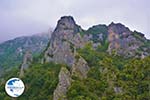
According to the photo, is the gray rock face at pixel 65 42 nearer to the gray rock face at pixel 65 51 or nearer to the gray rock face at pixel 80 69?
the gray rock face at pixel 65 51

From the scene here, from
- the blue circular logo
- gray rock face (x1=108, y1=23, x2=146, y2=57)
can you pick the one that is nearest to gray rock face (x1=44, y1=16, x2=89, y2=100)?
gray rock face (x1=108, y1=23, x2=146, y2=57)

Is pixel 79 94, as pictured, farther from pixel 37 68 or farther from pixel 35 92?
pixel 37 68

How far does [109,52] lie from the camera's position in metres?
148

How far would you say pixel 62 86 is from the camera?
89688 millimetres

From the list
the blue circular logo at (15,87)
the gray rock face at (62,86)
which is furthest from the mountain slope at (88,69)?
the blue circular logo at (15,87)

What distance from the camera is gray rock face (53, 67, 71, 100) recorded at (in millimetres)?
85556

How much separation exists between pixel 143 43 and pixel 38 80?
63.6 metres

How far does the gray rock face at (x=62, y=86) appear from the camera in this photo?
8556 cm

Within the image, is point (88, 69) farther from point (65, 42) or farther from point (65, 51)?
point (65, 42)

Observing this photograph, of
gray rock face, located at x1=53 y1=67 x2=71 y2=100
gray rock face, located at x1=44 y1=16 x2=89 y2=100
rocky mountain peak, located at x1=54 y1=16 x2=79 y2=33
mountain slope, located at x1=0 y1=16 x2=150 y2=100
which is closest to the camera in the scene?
gray rock face, located at x1=53 y1=67 x2=71 y2=100

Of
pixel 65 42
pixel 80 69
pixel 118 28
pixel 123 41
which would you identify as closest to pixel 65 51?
pixel 65 42

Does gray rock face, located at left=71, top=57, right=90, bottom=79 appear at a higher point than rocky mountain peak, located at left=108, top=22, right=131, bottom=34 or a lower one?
lower

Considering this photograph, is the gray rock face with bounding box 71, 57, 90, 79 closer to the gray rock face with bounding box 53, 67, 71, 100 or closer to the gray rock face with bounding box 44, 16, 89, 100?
the gray rock face with bounding box 44, 16, 89, 100

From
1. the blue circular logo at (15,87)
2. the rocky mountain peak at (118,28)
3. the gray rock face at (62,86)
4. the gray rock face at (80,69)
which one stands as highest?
the rocky mountain peak at (118,28)
